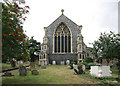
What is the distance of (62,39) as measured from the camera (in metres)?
30.3

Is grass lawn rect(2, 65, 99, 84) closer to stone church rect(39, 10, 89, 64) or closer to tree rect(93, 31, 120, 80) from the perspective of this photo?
tree rect(93, 31, 120, 80)

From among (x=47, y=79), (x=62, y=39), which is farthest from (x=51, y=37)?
(x=47, y=79)

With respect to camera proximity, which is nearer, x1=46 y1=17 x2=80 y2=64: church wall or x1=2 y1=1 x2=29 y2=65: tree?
x1=2 y1=1 x2=29 y2=65: tree

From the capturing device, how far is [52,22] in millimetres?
30812

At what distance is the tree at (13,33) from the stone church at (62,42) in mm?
22366

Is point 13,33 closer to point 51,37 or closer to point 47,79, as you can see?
point 47,79

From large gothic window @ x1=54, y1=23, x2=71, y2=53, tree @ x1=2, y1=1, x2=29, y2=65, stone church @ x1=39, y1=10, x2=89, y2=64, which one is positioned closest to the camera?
tree @ x1=2, y1=1, x2=29, y2=65

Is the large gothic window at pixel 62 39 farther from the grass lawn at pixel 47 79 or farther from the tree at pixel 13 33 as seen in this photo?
the tree at pixel 13 33

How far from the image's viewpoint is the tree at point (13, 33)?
498cm

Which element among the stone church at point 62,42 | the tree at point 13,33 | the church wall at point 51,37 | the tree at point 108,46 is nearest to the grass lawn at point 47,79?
the tree at point 13,33

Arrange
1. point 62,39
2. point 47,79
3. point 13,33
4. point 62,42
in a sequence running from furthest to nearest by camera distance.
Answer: point 62,39 < point 62,42 < point 47,79 < point 13,33

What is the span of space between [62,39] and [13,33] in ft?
82.7

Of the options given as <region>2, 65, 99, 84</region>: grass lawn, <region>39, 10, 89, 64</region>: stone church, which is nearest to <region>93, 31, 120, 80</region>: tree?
<region>2, 65, 99, 84</region>: grass lawn

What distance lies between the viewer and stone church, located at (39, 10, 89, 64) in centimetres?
2870
